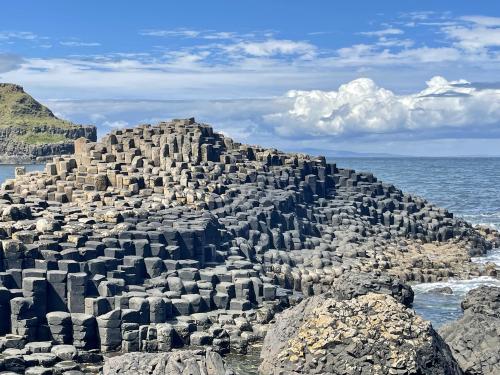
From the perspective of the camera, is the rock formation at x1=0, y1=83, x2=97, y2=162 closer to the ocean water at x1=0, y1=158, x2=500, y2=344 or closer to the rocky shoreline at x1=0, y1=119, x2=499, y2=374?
the ocean water at x1=0, y1=158, x2=500, y2=344

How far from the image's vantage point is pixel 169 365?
53.3 feet

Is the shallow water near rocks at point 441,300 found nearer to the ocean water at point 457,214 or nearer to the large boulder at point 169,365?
the ocean water at point 457,214

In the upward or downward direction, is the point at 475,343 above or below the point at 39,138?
below

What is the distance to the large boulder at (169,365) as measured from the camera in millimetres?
16125

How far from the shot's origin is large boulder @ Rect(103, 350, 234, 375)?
1612 cm

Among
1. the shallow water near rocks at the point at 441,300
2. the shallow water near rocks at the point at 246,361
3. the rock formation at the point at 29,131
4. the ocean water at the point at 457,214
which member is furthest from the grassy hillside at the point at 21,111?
the shallow water near rocks at the point at 246,361

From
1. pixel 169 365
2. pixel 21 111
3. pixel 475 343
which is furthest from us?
pixel 21 111

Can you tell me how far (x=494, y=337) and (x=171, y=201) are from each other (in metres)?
18.7

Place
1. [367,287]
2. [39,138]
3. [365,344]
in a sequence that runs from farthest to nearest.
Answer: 1. [39,138]
2. [367,287]
3. [365,344]

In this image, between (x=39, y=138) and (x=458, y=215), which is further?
(x=39, y=138)

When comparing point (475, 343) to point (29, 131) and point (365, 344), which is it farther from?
point (29, 131)

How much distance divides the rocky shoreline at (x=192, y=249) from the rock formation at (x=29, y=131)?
127 m

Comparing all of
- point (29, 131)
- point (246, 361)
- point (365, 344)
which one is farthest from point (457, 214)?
point (29, 131)

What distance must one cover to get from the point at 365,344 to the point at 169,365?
3.90m
